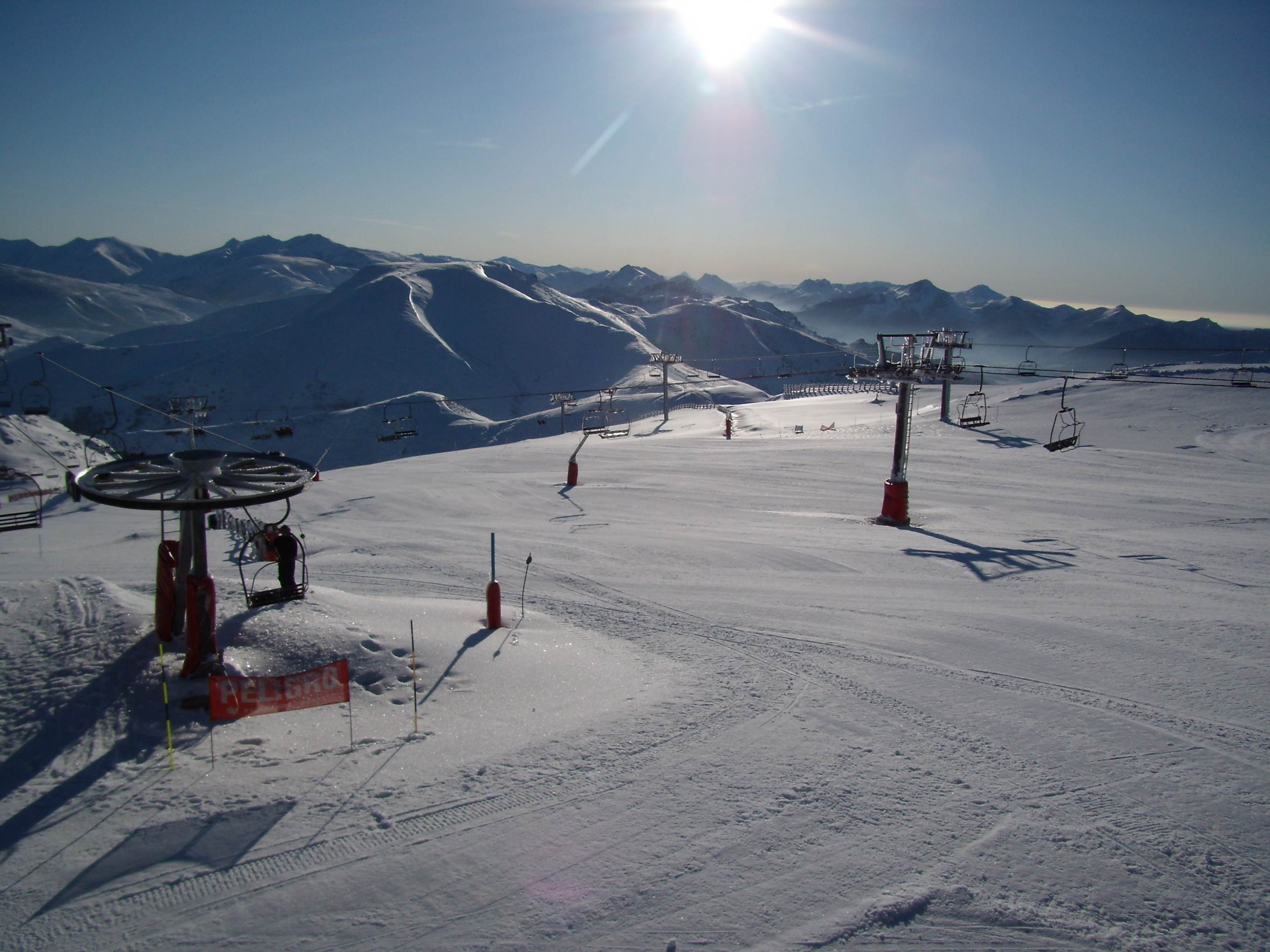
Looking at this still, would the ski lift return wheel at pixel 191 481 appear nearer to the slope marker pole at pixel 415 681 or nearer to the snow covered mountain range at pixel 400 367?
the slope marker pole at pixel 415 681

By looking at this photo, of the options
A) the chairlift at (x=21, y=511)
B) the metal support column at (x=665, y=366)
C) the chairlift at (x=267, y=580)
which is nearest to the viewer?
the chairlift at (x=267, y=580)

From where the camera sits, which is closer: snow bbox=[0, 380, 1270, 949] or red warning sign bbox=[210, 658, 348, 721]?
snow bbox=[0, 380, 1270, 949]

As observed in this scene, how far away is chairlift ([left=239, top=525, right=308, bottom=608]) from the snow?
0.29m

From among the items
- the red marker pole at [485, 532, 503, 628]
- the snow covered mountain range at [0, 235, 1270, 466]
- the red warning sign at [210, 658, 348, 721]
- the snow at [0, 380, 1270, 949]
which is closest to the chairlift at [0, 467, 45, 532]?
the snow at [0, 380, 1270, 949]

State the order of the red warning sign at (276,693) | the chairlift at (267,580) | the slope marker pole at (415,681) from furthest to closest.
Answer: the chairlift at (267,580) → the slope marker pole at (415,681) → the red warning sign at (276,693)

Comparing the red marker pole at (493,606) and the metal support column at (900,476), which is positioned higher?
the metal support column at (900,476)

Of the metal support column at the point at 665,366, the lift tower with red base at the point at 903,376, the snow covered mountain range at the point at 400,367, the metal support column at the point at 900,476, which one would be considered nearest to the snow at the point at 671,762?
the metal support column at the point at 900,476

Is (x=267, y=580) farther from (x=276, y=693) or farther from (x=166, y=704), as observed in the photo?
(x=166, y=704)

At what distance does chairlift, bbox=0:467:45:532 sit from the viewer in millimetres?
18562

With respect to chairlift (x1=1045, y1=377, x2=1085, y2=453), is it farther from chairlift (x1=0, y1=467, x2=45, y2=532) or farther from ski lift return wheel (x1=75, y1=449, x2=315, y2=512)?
chairlift (x1=0, y1=467, x2=45, y2=532)

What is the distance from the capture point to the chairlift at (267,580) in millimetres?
→ 10297

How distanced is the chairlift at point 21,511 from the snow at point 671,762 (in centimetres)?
459

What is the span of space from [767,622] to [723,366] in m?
Result: 145

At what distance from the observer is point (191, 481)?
884 cm
